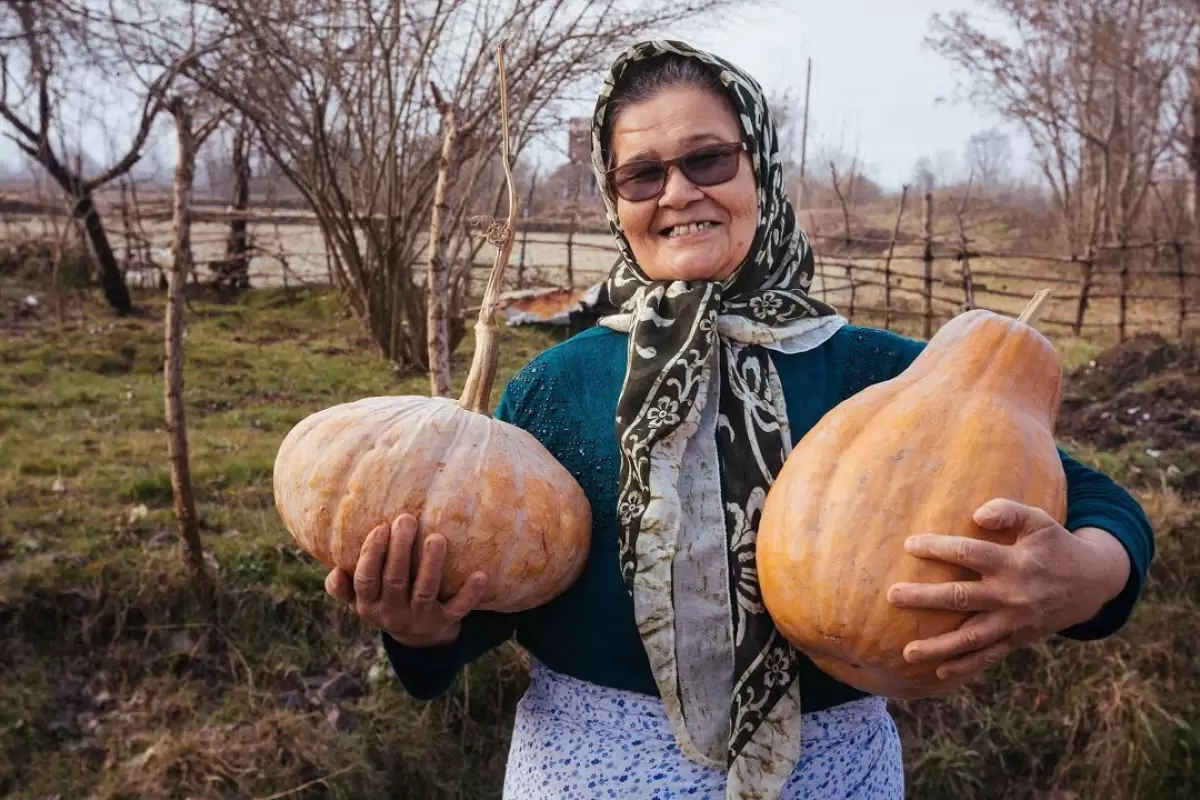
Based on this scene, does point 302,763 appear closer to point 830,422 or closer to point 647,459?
point 647,459

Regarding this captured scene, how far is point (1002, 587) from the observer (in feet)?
3.84

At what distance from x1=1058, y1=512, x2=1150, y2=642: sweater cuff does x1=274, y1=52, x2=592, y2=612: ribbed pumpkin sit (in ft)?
2.65

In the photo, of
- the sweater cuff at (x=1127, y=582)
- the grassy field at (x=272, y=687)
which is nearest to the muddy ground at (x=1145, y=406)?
the grassy field at (x=272, y=687)

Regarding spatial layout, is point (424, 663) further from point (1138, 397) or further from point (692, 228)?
point (1138, 397)

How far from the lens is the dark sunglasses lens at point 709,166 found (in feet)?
5.32

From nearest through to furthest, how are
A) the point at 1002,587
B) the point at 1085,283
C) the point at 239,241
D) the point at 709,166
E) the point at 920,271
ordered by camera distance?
the point at 1002,587 < the point at 709,166 < the point at 1085,283 < the point at 239,241 < the point at 920,271

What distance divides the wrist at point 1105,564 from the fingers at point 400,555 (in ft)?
3.14

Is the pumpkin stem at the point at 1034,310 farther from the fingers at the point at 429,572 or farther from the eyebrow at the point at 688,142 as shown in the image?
the fingers at the point at 429,572

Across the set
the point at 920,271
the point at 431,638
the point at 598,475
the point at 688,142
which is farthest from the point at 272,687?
the point at 920,271

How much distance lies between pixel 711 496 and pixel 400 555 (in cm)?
53

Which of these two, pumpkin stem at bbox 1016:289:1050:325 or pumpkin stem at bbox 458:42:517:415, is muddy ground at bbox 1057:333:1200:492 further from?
pumpkin stem at bbox 458:42:517:415

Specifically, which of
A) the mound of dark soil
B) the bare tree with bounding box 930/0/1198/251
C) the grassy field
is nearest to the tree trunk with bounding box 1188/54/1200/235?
the bare tree with bounding box 930/0/1198/251

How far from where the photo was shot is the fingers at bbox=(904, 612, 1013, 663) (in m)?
1.19

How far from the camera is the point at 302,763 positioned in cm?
A: 304
